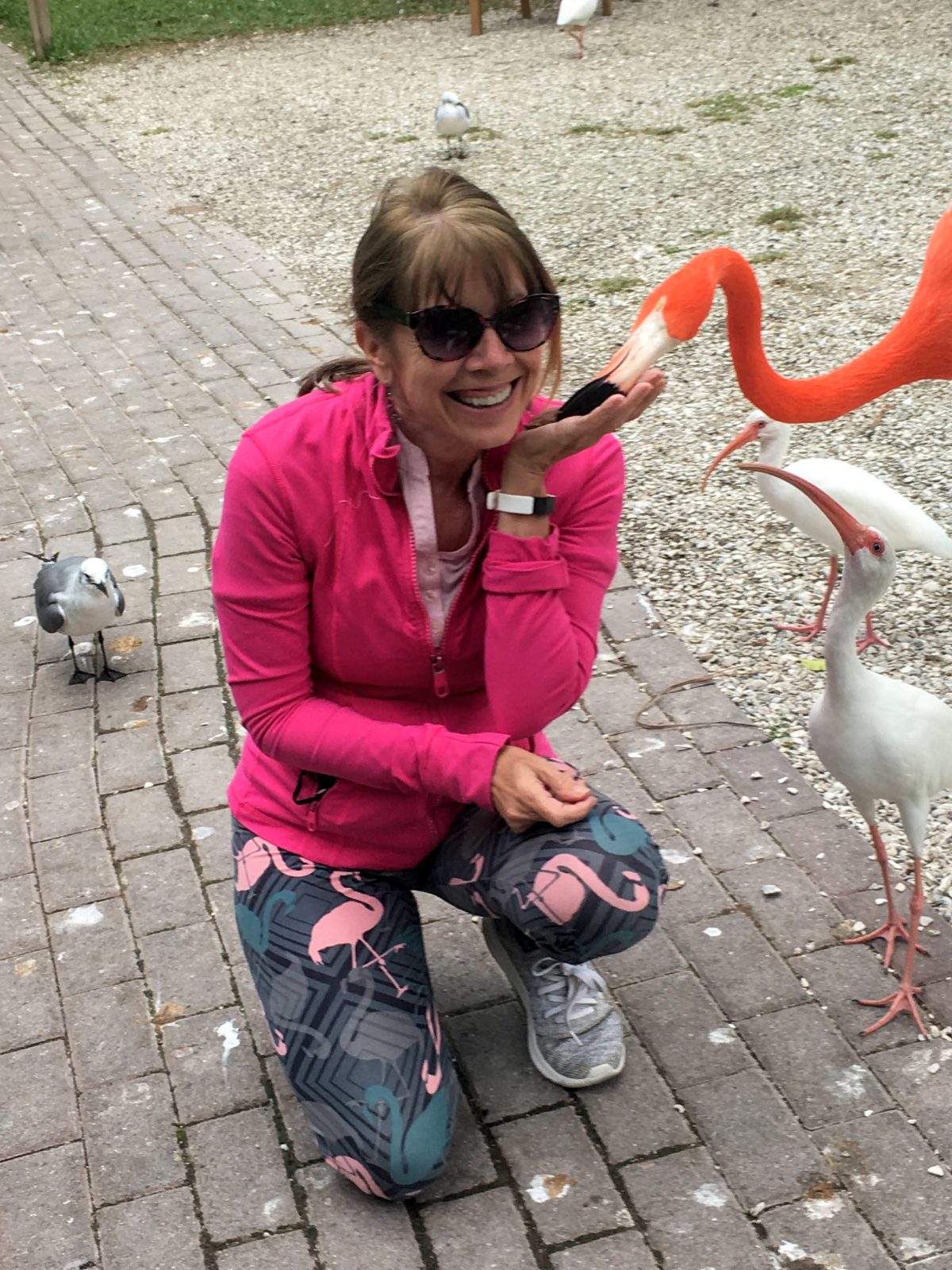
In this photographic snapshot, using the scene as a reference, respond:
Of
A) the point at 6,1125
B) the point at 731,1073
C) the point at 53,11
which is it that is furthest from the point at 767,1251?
the point at 53,11

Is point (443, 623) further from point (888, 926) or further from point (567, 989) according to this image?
point (888, 926)

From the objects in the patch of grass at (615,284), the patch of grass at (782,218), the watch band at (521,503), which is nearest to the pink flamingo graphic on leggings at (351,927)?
the watch band at (521,503)

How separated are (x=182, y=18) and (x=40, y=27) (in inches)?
80.5

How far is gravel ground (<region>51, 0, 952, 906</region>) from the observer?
4707mm

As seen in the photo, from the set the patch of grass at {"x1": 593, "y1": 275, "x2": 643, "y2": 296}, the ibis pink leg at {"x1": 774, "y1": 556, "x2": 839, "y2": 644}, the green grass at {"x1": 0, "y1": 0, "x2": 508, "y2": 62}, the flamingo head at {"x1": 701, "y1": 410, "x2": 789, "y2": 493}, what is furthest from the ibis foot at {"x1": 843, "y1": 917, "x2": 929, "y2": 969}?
the green grass at {"x1": 0, "y1": 0, "x2": 508, "y2": 62}

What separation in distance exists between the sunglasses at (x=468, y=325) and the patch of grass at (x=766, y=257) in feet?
18.0

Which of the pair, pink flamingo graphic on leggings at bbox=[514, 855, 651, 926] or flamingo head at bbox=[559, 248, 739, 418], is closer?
pink flamingo graphic on leggings at bbox=[514, 855, 651, 926]

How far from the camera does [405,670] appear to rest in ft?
8.52

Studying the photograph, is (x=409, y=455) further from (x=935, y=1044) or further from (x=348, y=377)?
(x=935, y=1044)

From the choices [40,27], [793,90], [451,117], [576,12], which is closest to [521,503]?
[451,117]

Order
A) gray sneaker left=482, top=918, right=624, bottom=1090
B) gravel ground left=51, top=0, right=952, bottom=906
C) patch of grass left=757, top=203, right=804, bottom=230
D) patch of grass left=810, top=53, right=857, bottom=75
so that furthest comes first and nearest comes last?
patch of grass left=810, top=53, right=857, bottom=75 < patch of grass left=757, top=203, right=804, bottom=230 < gravel ground left=51, top=0, right=952, bottom=906 < gray sneaker left=482, top=918, right=624, bottom=1090

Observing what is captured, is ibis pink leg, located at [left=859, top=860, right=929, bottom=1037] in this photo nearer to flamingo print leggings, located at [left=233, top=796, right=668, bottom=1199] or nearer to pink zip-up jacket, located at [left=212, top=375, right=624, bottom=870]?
flamingo print leggings, located at [left=233, top=796, right=668, bottom=1199]

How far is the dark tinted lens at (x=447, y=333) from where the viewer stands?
2.24 m

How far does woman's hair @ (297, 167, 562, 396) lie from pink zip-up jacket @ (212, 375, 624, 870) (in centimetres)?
26
